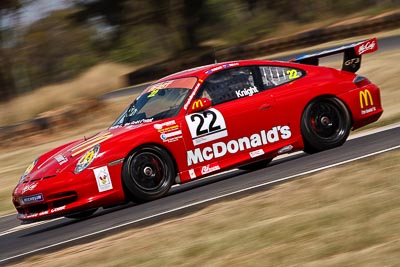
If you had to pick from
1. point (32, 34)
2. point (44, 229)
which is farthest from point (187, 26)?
point (44, 229)

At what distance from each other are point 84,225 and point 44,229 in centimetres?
71

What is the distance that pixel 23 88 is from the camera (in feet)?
107

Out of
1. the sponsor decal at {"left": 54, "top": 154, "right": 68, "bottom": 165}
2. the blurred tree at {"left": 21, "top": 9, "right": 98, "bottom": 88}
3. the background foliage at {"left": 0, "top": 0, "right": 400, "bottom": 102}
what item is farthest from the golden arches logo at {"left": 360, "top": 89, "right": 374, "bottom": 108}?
the blurred tree at {"left": 21, "top": 9, "right": 98, "bottom": 88}

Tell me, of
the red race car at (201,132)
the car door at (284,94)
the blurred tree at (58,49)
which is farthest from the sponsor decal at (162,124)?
the blurred tree at (58,49)

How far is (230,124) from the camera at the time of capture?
9.14 m

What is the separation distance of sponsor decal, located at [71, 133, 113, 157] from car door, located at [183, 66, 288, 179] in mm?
929

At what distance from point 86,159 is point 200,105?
58.8 inches

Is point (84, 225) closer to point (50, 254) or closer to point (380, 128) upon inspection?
point (50, 254)

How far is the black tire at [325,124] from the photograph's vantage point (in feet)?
31.9

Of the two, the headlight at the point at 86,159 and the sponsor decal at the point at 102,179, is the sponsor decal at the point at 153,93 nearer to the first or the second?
the headlight at the point at 86,159

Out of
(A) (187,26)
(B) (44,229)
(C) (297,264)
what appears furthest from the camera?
(A) (187,26)

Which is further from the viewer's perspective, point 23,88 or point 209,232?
point 23,88

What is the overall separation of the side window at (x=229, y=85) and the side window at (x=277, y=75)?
18 cm

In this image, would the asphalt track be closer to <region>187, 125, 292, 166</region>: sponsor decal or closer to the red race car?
the red race car
